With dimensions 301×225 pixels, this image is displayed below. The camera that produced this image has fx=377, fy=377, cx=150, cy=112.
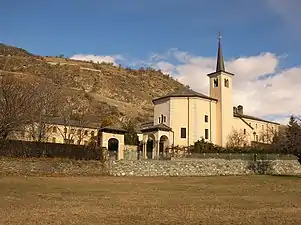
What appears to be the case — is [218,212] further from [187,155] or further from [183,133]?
[183,133]

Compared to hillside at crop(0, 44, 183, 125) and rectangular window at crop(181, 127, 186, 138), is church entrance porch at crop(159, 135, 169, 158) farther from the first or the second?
hillside at crop(0, 44, 183, 125)

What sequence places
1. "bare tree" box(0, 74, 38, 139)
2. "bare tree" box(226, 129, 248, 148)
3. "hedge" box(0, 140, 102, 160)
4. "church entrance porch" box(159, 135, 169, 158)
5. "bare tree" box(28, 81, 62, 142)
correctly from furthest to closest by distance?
"bare tree" box(226, 129, 248, 148), "church entrance porch" box(159, 135, 169, 158), "bare tree" box(28, 81, 62, 142), "bare tree" box(0, 74, 38, 139), "hedge" box(0, 140, 102, 160)

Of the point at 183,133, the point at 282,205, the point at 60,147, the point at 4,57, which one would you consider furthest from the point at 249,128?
the point at 4,57

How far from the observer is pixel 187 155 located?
4891cm

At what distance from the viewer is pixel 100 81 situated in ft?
463

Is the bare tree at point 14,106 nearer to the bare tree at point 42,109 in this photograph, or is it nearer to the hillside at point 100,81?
the bare tree at point 42,109

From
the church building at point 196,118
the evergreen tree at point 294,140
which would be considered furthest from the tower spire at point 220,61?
the evergreen tree at point 294,140

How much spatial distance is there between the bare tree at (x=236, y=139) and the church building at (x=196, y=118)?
19cm

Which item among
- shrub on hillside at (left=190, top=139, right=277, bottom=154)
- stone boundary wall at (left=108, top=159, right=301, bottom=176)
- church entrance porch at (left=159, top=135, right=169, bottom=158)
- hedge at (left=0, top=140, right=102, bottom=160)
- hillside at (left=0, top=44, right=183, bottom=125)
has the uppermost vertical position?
hillside at (left=0, top=44, right=183, bottom=125)

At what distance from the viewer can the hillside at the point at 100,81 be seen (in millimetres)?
113062

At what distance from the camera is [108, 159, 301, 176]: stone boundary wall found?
42750 mm

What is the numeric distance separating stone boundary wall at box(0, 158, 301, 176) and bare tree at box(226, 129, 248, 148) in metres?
14.9

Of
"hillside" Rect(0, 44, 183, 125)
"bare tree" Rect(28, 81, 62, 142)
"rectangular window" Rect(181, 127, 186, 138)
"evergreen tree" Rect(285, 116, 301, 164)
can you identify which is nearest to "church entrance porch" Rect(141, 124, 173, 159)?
"rectangular window" Rect(181, 127, 186, 138)

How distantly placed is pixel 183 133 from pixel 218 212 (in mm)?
48554
